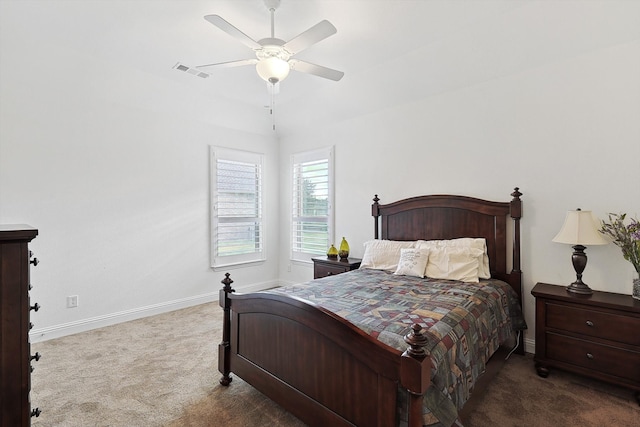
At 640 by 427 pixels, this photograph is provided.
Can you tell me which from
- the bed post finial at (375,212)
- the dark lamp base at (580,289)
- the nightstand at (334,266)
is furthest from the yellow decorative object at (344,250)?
the dark lamp base at (580,289)

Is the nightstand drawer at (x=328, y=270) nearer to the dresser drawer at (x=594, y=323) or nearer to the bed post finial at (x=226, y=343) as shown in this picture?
the bed post finial at (x=226, y=343)

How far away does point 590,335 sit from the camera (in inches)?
93.5

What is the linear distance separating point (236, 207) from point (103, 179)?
71.2 inches

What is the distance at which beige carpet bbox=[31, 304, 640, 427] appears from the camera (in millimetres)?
2020

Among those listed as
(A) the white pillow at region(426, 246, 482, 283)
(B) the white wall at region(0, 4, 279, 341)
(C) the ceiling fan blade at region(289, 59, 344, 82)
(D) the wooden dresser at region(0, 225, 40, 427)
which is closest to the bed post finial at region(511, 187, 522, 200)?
(A) the white pillow at region(426, 246, 482, 283)

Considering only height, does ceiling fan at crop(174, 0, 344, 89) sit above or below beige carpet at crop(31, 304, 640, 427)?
above

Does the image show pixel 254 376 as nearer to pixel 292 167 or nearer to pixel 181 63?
pixel 181 63

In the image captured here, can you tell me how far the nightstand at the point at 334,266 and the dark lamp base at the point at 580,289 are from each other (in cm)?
213

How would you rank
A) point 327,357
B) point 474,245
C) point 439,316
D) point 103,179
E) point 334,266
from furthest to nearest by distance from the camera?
point 334,266 → point 103,179 → point 474,245 → point 439,316 → point 327,357

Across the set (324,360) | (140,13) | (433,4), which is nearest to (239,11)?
(140,13)

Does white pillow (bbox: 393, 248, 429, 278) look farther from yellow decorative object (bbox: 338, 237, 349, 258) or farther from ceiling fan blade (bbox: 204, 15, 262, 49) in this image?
ceiling fan blade (bbox: 204, 15, 262, 49)

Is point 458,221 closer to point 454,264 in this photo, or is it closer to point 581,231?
point 454,264

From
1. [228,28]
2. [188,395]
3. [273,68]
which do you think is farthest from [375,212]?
[188,395]

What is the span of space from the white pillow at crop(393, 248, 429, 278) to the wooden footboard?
1570mm
